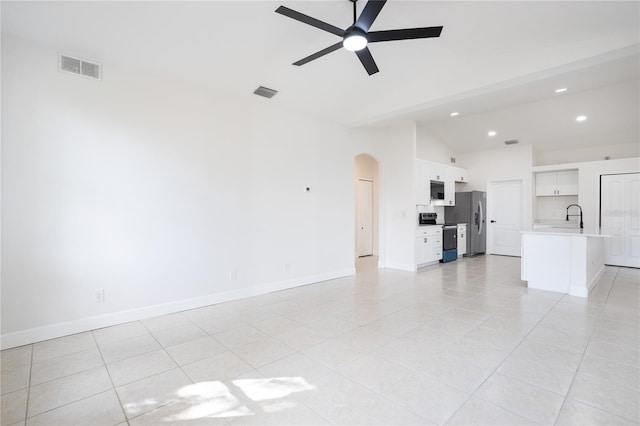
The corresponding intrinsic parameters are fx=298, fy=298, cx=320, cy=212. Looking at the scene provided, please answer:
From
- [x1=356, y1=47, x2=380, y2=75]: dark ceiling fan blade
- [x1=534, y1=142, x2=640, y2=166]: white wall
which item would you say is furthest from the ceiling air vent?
[x1=534, y1=142, x2=640, y2=166]: white wall

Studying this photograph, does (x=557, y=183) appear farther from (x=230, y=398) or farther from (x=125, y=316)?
(x=125, y=316)

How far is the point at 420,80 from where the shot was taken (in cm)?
458

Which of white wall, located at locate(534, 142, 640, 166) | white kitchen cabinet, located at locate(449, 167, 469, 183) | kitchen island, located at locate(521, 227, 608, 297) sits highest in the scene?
white wall, located at locate(534, 142, 640, 166)

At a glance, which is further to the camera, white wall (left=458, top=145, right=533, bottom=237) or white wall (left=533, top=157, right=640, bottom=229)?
white wall (left=458, top=145, right=533, bottom=237)

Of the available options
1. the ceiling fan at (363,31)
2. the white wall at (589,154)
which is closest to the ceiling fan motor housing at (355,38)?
the ceiling fan at (363,31)

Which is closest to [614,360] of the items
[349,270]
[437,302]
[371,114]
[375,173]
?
[437,302]

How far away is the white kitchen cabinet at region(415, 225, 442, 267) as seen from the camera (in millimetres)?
6281

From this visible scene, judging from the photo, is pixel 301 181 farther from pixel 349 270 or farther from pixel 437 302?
pixel 437 302

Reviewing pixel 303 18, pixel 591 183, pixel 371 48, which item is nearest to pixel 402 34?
pixel 303 18

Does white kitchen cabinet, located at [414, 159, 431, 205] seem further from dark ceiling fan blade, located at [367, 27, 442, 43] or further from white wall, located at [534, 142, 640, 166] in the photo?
dark ceiling fan blade, located at [367, 27, 442, 43]

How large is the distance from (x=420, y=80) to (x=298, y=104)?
1.92 meters

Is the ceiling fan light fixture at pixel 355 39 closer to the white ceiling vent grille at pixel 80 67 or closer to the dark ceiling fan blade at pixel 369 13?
the dark ceiling fan blade at pixel 369 13

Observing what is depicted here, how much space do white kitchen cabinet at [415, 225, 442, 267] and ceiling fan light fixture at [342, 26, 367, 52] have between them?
438 cm

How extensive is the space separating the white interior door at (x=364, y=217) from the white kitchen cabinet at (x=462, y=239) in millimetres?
2259
